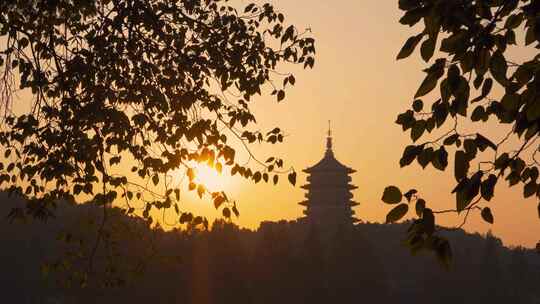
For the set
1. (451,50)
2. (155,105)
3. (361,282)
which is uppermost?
(361,282)

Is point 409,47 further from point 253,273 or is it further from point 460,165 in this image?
point 253,273

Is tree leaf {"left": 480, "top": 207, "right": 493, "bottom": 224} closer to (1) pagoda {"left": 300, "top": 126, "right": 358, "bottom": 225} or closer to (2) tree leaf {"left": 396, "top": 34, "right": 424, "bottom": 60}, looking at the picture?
(2) tree leaf {"left": 396, "top": 34, "right": 424, "bottom": 60}

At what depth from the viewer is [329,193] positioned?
94.3 meters

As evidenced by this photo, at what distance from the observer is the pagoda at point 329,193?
92750 mm

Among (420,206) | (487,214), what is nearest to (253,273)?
(487,214)

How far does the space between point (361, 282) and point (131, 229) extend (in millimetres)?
57299

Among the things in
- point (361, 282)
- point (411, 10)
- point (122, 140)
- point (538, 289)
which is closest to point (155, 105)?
point (122, 140)

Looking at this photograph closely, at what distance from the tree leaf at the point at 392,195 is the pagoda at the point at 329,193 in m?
88.0

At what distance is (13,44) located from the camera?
356 inches

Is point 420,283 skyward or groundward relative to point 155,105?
skyward

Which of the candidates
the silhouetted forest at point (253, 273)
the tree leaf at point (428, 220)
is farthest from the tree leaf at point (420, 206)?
the silhouetted forest at point (253, 273)

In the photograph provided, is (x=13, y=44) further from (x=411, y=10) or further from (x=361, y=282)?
(x=361, y=282)

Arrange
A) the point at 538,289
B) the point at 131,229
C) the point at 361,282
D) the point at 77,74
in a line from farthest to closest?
1. the point at 538,289
2. the point at 361,282
3. the point at 131,229
4. the point at 77,74

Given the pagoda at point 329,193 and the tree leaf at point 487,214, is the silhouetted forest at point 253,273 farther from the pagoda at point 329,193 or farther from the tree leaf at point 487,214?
the tree leaf at point 487,214
